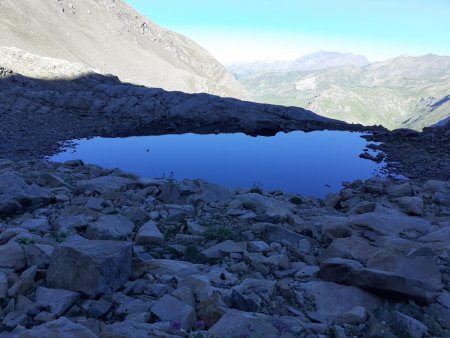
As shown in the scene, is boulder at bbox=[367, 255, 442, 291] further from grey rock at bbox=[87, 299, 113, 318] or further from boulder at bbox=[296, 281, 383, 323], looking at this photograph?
grey rock at bbox=[87, 299, 113, 318]

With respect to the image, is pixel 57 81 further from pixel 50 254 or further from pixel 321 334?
pixel 321 334

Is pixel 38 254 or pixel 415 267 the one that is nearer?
pixel 38 254

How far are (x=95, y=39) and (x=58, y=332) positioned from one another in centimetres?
12442

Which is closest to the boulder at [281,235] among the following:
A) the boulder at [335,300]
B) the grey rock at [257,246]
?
the grey rock at [257,246]

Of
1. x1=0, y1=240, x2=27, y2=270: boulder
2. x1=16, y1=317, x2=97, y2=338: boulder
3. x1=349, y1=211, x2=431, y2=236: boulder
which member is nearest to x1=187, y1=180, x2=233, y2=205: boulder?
x1=349, y1=211, x2=431, y2=236: boulder

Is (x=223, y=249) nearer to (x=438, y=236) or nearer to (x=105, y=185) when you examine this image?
(x=438, y=236)

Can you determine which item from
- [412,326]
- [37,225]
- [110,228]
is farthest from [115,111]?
[412,326]

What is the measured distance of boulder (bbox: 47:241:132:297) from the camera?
6.64 m

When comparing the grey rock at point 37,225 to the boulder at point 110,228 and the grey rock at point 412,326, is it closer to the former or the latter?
the boulder at point 110,228

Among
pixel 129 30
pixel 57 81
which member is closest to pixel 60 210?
pixel 57 81

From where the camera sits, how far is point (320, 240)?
37.0 feet

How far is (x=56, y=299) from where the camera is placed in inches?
249

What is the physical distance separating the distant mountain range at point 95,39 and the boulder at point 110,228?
82.1 meters

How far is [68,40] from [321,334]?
114598 millimetres
